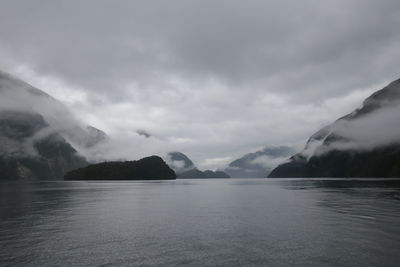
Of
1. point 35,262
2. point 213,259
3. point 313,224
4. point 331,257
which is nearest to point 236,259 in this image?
point 213,259

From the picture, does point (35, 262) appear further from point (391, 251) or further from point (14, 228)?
point (391, 251)

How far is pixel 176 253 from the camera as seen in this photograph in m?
34.7

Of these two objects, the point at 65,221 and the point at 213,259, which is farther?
the point at 65,221

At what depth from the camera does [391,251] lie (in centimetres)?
3425

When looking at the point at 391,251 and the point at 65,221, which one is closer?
the point at 391,251

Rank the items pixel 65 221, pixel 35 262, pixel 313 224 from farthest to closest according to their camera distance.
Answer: pixel 65 221 → pixel 313 224 → pixel 35 262

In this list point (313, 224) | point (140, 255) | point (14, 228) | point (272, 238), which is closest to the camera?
point (140, 255)

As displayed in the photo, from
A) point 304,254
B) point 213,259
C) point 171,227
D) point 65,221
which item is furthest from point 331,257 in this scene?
point 65,221

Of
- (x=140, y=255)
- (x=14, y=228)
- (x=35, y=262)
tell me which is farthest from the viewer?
(x=14, y=228)

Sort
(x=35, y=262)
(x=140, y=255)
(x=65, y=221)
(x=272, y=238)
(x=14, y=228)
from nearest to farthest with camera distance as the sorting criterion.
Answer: (x=35, y=262)
(x=140, y=255)
(x=272, y=238)
(x=14, y=228)
(x=65, y=221)

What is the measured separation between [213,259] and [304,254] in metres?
9.93

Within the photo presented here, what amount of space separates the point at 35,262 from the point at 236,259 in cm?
1963

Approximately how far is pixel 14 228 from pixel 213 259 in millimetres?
34212

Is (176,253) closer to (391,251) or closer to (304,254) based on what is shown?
(304,254)
